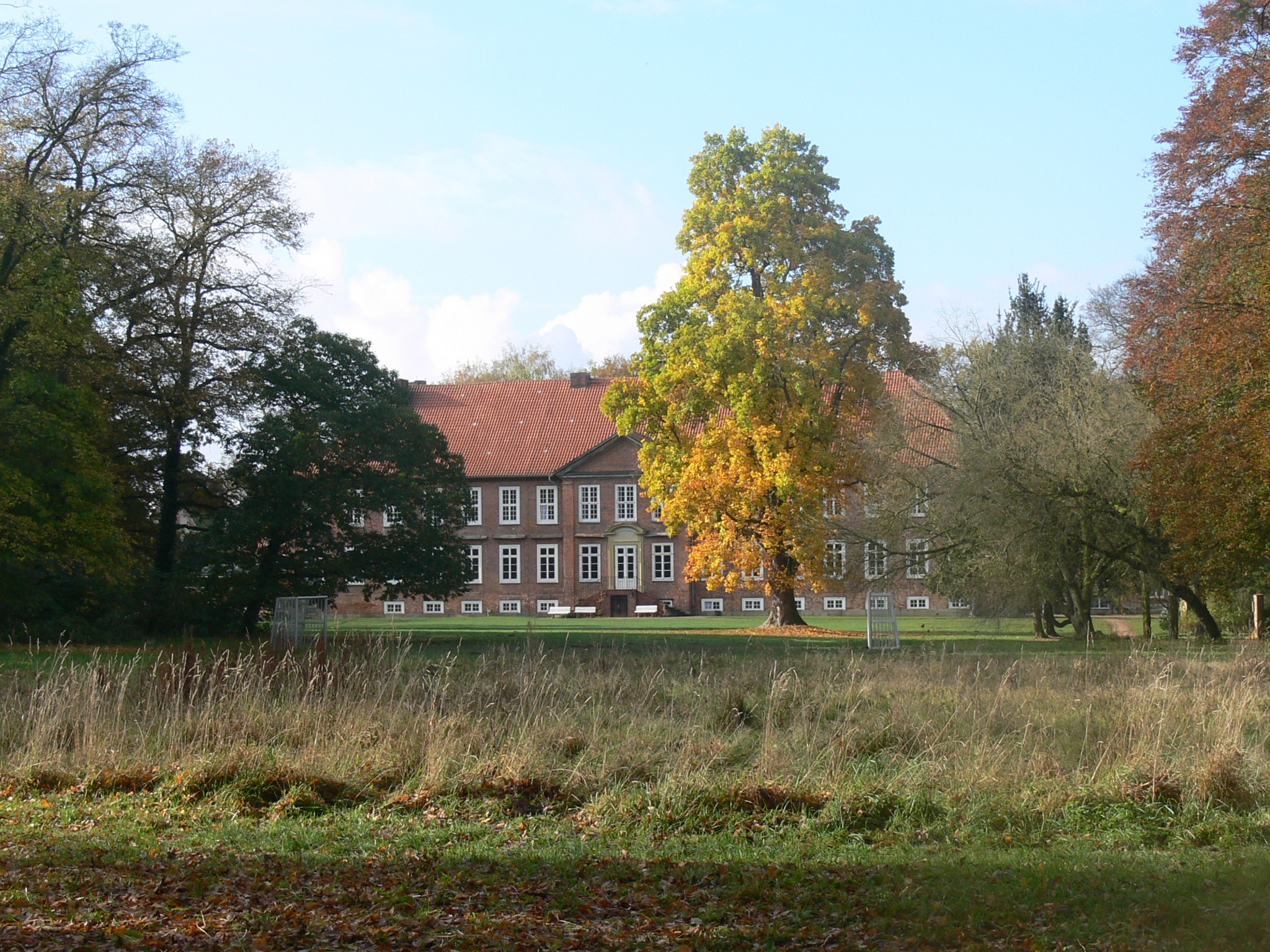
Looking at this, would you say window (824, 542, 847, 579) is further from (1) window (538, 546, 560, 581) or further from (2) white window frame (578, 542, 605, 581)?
(1) window (538, 546, 560, 581)

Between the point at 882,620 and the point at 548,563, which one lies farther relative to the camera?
the point at 548,563

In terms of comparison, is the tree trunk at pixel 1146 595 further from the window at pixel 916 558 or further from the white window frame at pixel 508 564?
the white window frame at pixel 508 564

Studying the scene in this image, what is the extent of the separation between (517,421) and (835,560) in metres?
A: 28.9

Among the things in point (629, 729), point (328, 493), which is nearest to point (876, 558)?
point (328, 493)

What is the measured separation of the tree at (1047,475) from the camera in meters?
27.6

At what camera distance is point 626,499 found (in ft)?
189

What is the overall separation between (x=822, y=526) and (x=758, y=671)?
16773 mm

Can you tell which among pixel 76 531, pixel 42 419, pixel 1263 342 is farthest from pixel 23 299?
pixel 1263 342

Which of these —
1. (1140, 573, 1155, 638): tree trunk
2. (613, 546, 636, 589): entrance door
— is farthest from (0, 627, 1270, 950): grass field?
(613, 546, 636, 589): entrance door

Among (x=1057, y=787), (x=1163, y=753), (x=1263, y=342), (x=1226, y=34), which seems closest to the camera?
(x=1057, y=787)

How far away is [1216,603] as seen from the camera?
30.2m

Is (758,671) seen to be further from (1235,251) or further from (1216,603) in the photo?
(1216,603)

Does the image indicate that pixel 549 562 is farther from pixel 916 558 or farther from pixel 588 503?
pixel 916 558

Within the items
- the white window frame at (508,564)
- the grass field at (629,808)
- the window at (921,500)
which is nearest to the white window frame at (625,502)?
the white window frame at (508,564)
